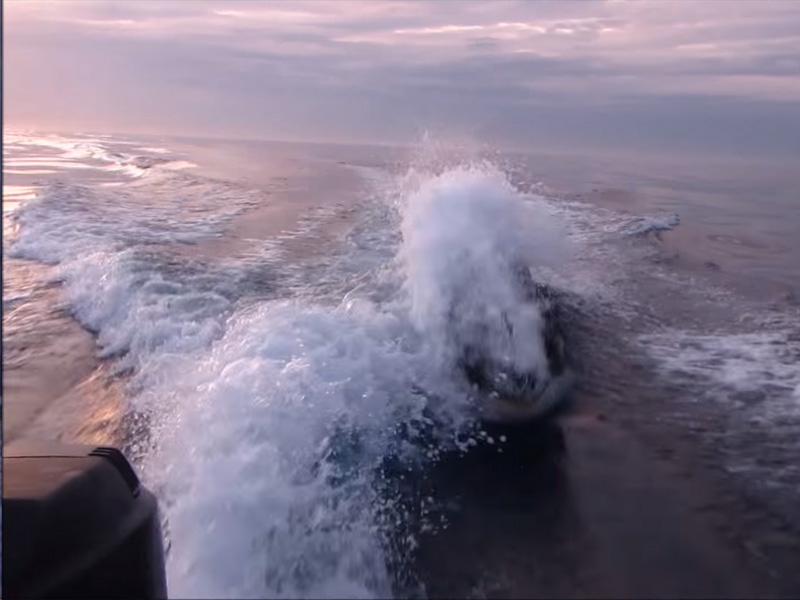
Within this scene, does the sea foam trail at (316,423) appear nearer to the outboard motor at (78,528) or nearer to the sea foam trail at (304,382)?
the sea foam trail at (304,382)

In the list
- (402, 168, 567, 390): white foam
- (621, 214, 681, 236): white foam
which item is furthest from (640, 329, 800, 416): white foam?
(621, 214, 681, 236): white foam

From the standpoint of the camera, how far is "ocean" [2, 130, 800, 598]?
3240 millimetres

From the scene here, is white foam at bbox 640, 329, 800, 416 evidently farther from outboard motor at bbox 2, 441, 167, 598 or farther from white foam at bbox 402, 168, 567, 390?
outboard motor at bbox 2, 441, 167, 598

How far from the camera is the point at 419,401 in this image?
4844 mm

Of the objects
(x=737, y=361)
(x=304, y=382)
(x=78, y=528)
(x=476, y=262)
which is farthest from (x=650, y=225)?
(x=78, y=528)

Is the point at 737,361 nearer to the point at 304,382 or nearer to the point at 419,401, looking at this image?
the point at 419,401

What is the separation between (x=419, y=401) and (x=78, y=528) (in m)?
2.80

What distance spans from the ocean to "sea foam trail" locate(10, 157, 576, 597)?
0.02 meters

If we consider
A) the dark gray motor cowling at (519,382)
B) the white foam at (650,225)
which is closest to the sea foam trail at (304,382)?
the dark gray motor cowling at (519,382)

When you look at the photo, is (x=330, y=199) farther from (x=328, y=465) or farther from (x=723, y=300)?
(x=328, y=465)

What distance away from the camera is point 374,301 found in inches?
260

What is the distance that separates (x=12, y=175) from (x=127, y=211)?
Answer: 6340 mm

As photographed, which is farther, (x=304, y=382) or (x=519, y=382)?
(x=519, y=382)

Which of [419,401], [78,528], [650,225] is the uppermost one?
[78,528]
